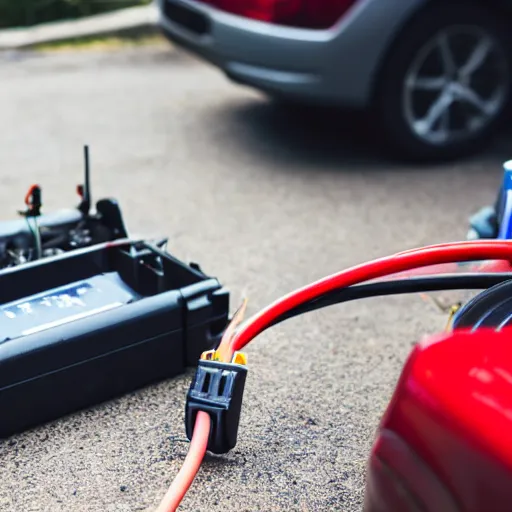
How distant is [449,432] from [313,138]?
3671 millimetres

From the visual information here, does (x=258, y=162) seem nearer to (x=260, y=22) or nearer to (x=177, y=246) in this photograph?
(x=260, y=22)

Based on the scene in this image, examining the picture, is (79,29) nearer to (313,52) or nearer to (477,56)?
(313,52)

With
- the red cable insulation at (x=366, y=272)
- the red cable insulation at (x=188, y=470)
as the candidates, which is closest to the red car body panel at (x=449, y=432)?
the red cable insulation at (x=188, y=470)

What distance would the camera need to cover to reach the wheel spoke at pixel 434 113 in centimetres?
414

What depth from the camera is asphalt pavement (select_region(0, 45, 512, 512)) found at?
2076 millimetres

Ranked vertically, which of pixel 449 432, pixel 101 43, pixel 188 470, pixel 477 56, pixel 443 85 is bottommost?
pixel 101 43

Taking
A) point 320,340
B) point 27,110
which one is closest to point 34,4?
point 27,110

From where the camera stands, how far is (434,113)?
4148 millimetres

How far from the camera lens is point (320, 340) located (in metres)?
2.71

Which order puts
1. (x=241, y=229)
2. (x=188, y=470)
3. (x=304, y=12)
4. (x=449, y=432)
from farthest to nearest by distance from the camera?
(x=304, y=12)
(x=241, y=229)
(x=188, y=470)
(x=449, y=432)

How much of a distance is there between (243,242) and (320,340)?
0.82m

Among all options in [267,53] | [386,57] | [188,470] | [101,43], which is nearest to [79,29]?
[101,43]

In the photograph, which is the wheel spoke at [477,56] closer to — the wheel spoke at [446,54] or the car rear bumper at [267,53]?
the wheel spoke at [446,54]

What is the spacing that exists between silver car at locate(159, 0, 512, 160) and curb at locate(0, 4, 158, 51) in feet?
8.60
